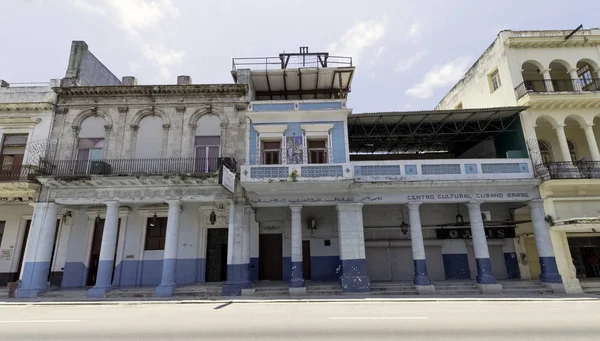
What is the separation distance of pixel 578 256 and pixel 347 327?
59.9ft

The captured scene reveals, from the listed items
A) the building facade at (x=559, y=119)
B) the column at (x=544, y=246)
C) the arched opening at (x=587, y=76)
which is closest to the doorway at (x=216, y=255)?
the column at (x=544, y=246)

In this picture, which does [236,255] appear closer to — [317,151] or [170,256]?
[170,256]

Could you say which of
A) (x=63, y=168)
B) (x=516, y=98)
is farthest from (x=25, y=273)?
(x=516, y=98)

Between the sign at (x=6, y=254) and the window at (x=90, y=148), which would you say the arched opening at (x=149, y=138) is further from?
the sign at (x=6, y=254)

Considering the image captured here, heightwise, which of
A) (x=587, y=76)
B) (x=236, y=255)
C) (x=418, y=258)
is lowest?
(x=418, y=258)

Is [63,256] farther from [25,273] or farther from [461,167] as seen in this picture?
[461,167]

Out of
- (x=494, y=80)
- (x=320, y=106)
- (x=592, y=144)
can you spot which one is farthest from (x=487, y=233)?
(x=320, y=106)

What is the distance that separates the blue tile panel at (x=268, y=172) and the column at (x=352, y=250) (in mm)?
3238

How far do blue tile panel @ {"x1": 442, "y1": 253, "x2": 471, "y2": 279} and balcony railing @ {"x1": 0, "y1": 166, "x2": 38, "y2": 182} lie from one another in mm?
22603

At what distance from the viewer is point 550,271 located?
47.2 ft

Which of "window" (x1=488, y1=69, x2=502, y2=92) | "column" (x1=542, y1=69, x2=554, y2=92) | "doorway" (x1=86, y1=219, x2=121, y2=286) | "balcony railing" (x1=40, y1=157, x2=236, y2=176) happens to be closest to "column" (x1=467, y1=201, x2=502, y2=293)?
"column" (x1=542, y1=69, x2=554, y2=92)

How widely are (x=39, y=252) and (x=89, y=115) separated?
7.49 meters

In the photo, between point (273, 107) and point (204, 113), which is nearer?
point (273, 107)

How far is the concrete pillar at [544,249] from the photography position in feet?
46.7
